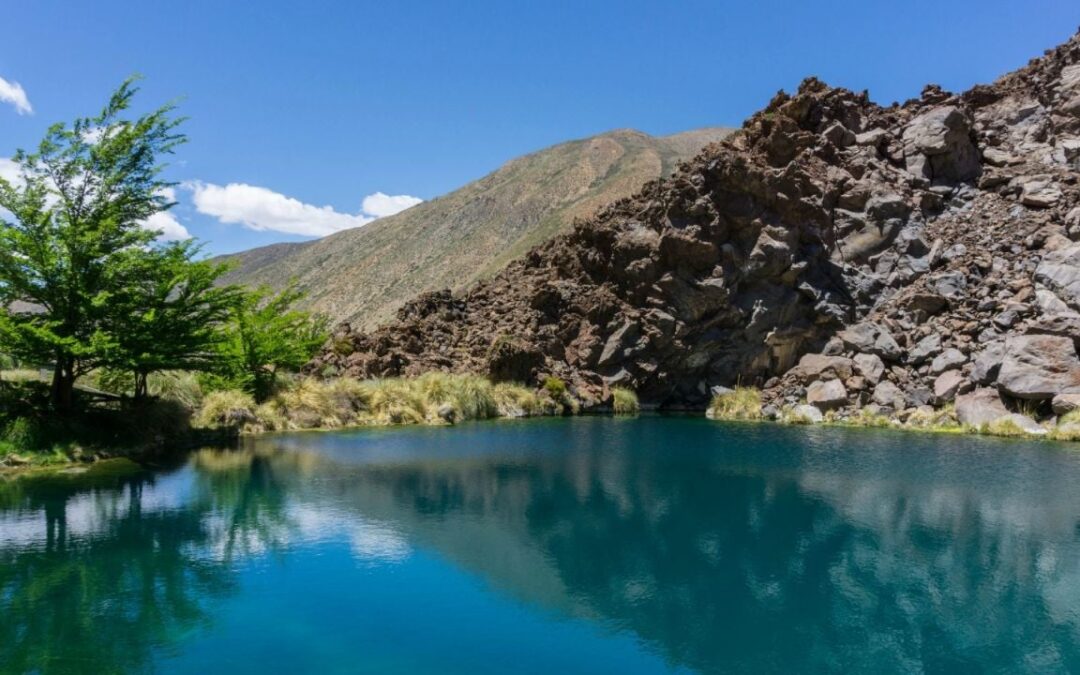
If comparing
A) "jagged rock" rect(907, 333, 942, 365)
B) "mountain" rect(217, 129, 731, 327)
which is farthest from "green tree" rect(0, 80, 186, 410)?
"mountain" rect(217, 129, 731, 327)

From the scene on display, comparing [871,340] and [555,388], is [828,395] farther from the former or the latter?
[555,388]

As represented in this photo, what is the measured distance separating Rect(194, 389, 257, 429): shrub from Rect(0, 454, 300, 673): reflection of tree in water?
7985mm

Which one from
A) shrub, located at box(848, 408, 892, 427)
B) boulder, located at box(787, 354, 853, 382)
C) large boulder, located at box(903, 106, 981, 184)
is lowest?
shrub, located at box(848, 408, 892, 427)

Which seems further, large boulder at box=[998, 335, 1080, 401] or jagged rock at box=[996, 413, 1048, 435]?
large boulder at box=[998, 335, 1080, 401]

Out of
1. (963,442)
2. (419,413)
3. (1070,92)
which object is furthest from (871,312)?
(419,413)

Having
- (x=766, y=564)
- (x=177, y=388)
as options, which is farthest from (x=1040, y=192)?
(x=177, y=388)

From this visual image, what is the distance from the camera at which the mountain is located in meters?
79.8

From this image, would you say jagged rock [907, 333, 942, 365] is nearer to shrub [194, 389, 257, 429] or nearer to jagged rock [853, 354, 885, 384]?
jagged rock [853, 354, 885, 384]

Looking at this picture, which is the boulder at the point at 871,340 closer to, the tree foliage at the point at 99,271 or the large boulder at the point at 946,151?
the large boulder at the point at 946,151

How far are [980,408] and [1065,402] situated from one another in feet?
8.60

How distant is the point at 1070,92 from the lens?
37.2m

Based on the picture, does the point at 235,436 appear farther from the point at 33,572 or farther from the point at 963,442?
the point at 963,442

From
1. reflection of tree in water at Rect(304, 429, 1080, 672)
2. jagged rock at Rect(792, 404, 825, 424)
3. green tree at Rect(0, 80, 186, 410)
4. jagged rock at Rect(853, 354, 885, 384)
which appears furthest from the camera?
jagged rock at Rect(853, 354, 885, 384)

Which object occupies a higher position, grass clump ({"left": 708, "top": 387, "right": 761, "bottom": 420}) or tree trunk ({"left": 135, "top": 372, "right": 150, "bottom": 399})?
tree trunk ({"left": 135, "top": 372, "right": 150, "bottom": 399})
